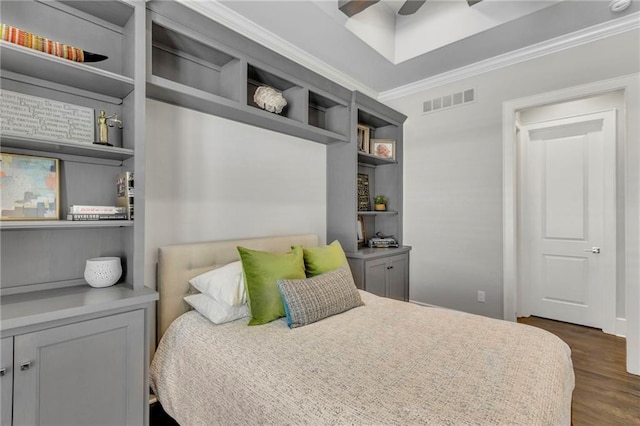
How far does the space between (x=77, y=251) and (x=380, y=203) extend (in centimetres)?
292

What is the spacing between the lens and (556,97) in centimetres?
284

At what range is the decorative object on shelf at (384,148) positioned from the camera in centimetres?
362

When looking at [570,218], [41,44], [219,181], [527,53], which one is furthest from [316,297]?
[570,218]

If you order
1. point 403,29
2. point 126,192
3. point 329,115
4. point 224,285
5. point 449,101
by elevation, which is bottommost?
point 224,285

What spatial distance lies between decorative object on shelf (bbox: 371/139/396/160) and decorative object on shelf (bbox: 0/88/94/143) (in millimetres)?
2696

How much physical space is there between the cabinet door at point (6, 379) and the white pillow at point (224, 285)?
86 centimetres

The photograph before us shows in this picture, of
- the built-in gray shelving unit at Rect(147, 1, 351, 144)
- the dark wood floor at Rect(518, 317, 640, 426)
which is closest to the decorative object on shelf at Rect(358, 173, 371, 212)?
the built-in gray shelving unit at Rect(147, 1, 351, 144)

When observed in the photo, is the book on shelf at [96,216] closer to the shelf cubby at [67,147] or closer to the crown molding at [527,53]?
the shelf cubby at [67,147]

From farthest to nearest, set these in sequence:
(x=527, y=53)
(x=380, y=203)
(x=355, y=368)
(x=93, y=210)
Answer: (x=380, y=203)
(x=527, y=53)
(x=93, y=210)
(x=355, y=368)

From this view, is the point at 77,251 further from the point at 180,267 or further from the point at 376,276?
the point at 376,276

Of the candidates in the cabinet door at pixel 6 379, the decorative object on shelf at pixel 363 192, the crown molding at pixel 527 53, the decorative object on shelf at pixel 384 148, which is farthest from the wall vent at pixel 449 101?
the cabinet door at pixel 6 379

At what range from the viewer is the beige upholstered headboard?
194 centimetres

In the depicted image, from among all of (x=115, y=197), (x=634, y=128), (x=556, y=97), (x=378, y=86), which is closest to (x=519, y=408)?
(x=115, y=197)

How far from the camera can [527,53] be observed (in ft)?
9.74
